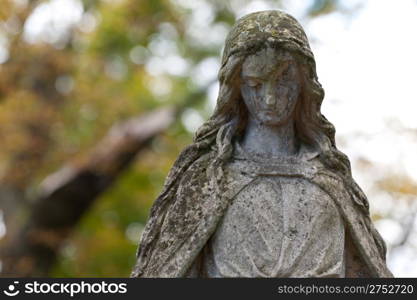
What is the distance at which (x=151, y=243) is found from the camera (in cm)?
636

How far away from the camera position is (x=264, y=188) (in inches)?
248

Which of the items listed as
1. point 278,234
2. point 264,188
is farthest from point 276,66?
point 278,234

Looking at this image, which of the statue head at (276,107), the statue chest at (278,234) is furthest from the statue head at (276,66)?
the statue chest at (278,234)

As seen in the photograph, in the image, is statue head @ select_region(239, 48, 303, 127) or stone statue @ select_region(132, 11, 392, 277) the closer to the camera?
stone statue @ select_region(132, 11, 392, 277)

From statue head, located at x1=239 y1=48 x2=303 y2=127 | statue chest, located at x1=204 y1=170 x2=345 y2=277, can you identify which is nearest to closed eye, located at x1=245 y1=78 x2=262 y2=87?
statue head, located at x1=239 y1=48 x2=303 y2=127

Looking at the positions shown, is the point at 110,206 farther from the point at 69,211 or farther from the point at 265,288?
the point at 265,288

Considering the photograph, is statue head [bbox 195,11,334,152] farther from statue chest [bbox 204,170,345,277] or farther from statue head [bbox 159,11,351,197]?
statue chest [bbox 204,170,345,277]

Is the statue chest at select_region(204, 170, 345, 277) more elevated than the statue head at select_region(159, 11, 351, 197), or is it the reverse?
the statue head at select_region(159, 11, 351, 197)

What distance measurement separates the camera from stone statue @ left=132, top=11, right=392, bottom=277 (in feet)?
20.1

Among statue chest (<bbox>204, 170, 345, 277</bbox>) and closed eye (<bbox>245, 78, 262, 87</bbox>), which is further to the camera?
closed eye (<bbox>245, 78, 262, 87</bbox>)

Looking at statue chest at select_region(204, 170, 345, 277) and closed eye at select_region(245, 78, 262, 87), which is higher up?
closed eye at select_region(245, 78, 262, 87)

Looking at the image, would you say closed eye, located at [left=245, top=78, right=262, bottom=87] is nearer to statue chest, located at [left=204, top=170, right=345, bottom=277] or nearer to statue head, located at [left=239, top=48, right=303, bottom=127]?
statue head, located at [left=239, top=48, right=303, bottom=127]

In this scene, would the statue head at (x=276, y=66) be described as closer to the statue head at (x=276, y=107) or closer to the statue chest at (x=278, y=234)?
the statue head at (x=276, y=107)

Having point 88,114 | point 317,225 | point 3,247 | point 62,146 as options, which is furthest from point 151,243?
point 88,114
